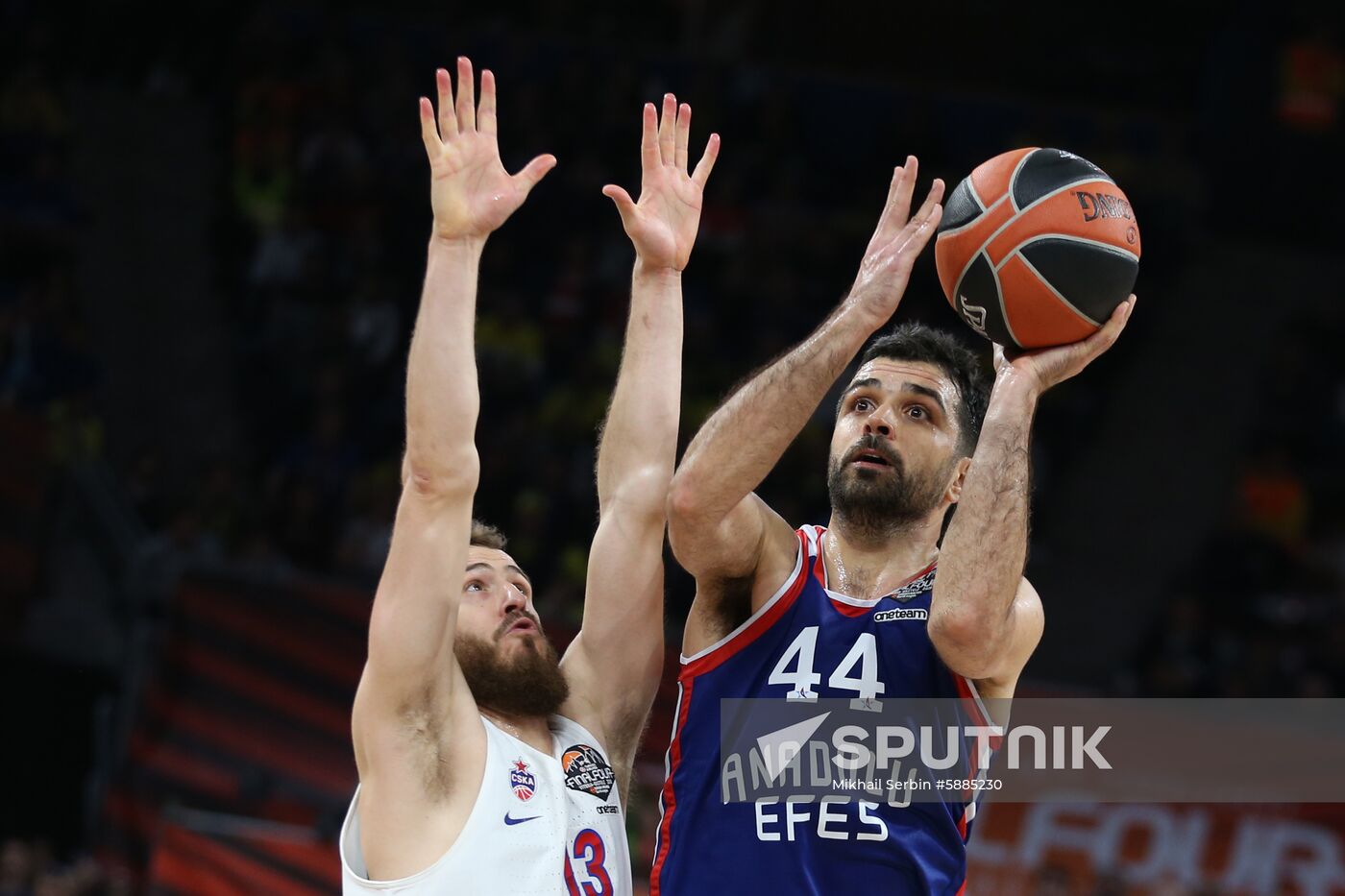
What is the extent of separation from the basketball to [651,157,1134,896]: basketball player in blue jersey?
0.10m

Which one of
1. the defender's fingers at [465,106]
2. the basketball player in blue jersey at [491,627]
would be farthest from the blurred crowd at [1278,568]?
the defender's fingers at [465,106]

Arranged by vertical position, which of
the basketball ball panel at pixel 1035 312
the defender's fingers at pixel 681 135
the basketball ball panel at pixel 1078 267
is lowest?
the basketball ball panel at pixel 1035 312

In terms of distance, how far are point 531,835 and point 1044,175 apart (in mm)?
2317

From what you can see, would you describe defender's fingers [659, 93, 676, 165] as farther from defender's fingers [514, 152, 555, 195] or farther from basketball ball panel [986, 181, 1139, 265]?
basketball ball panel [986, 181, 1139, 265]

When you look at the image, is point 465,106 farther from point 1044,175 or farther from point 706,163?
point 1044,175

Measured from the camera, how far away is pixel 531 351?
13992 mm

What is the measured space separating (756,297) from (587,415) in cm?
205

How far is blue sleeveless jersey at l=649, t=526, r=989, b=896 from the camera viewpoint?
4.57m

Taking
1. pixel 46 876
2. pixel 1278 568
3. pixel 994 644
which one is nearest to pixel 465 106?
pixel 994 644

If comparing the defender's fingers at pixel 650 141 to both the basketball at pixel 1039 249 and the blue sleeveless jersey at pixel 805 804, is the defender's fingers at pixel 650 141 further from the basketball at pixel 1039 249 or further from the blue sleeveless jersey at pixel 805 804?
the blue sleeveless jersey at pixel 805 804

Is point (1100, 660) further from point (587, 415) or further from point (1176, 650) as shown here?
point (587, 415)

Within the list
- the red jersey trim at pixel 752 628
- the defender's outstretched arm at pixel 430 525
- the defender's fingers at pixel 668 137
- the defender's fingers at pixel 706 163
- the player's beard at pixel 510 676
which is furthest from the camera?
the defender's fingers at pixel 668 137

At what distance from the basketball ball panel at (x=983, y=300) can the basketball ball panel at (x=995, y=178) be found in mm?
180

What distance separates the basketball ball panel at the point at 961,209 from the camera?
4793 mm
